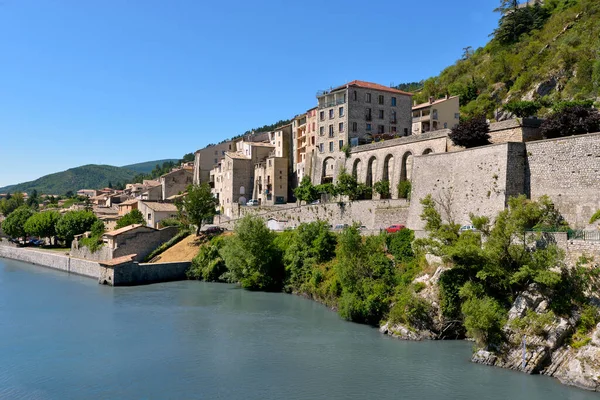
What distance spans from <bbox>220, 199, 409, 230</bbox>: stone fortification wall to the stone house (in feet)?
37.4

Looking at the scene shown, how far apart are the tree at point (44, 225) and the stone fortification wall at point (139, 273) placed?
28.9m

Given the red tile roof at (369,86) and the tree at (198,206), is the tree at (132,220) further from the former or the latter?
the red tile roof at (369,86)

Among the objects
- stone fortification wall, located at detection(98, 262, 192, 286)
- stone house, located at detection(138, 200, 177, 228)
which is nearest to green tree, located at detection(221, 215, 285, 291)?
stone fortification wall, located at detection(98, 262, 192, 286)

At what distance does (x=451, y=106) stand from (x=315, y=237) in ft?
99.1

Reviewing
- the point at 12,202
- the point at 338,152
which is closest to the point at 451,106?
the point at 338,152

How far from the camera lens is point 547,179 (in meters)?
29.8

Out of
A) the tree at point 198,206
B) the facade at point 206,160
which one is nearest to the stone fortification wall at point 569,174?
the tree at point 198,206

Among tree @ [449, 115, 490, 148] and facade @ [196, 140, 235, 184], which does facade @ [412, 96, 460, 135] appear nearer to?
tree @ [449, 115, 490, 148]

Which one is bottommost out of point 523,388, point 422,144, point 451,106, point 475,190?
point 523,388

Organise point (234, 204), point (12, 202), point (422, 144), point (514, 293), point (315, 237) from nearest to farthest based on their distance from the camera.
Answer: point (514, 293)
point (315, 237)
point (422, 144)
point (234, 204)
point (12, 202)

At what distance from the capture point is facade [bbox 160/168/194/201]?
84375mm

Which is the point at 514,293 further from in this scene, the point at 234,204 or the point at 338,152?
the point at 234,204

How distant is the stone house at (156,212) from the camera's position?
6412 centimetres

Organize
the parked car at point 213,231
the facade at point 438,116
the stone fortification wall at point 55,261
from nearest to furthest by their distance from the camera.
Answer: the stone fortification wall at point 55,261 < the parked car at point 213,231 < the facade at point 438,116
